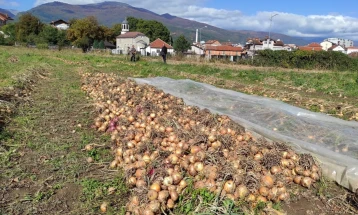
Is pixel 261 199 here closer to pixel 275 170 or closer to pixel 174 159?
pixel 275 170

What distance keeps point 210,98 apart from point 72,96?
3517 mm

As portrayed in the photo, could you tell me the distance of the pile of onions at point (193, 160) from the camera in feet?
10.1

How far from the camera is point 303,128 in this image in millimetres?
5090

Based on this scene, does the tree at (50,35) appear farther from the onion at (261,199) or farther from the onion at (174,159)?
the onion at (261,199)

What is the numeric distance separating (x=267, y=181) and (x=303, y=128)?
215 cm

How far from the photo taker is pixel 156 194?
9.77ft

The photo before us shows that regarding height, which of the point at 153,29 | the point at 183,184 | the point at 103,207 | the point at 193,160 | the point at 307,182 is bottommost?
the point at 103,207

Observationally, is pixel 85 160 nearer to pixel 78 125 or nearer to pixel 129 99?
pixel 78 125

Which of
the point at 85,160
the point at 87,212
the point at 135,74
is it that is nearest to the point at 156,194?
the point at 87,212

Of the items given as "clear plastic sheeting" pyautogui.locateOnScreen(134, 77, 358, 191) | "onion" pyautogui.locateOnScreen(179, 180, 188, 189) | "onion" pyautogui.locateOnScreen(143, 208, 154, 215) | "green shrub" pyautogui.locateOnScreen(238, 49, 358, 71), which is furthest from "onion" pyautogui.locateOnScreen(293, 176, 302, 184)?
"green shrub" pyautogui.locateOnScreen(238, 49, 358, 71)

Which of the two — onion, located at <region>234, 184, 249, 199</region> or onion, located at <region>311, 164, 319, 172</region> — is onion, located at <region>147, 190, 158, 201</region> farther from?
onion, located at <region>311, 164, 319, 172</region>

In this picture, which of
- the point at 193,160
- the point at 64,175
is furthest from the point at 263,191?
the point at 64,175

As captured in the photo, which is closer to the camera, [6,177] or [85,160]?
[6,177]

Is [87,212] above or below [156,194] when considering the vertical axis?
below
